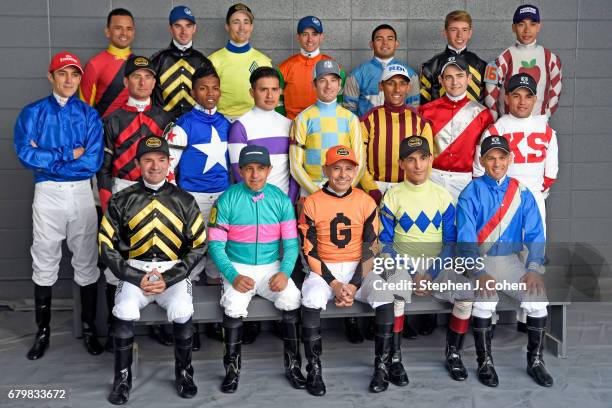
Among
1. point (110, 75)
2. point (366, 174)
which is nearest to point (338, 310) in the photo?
point (366, 174)

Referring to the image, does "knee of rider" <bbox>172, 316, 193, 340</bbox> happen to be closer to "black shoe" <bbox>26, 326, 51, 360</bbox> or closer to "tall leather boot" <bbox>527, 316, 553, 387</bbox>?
"black shoe" <bbox>26, 326, 51, 360</bbox>

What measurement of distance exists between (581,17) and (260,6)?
2.31 m

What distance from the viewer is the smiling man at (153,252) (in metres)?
3.39

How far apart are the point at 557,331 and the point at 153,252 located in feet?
7.28

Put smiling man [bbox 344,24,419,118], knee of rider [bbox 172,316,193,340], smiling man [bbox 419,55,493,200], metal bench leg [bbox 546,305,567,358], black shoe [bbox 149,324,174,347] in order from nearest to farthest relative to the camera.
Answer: knee of rider [bbox 172,316,193,340] < metal bench leg [bbox 546,305,567,358] < black shoe [bbox 149,324,174,347] < smiling man [bbox 419,55,493,200] < smiling man [bbox 344,24,419,118]

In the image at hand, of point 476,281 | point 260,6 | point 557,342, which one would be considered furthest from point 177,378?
point 260,6

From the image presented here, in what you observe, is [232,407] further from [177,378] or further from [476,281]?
[476,281]

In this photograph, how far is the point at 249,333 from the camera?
421 centimetres

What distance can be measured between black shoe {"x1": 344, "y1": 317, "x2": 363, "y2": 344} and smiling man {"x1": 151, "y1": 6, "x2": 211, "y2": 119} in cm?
161

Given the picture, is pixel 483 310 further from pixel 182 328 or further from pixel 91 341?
pixel 91 341

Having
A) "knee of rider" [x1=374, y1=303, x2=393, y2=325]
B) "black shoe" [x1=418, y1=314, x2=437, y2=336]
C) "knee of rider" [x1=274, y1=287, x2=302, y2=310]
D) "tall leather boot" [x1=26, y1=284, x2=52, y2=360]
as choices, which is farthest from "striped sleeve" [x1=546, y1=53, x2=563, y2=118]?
"tall leather boot" [x1=26, y1=284, x2=52, y2=360]

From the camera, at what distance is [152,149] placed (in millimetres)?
3473

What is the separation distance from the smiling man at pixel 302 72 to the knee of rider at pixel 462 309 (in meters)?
1.61

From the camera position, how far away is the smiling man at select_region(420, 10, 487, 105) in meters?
4.54
